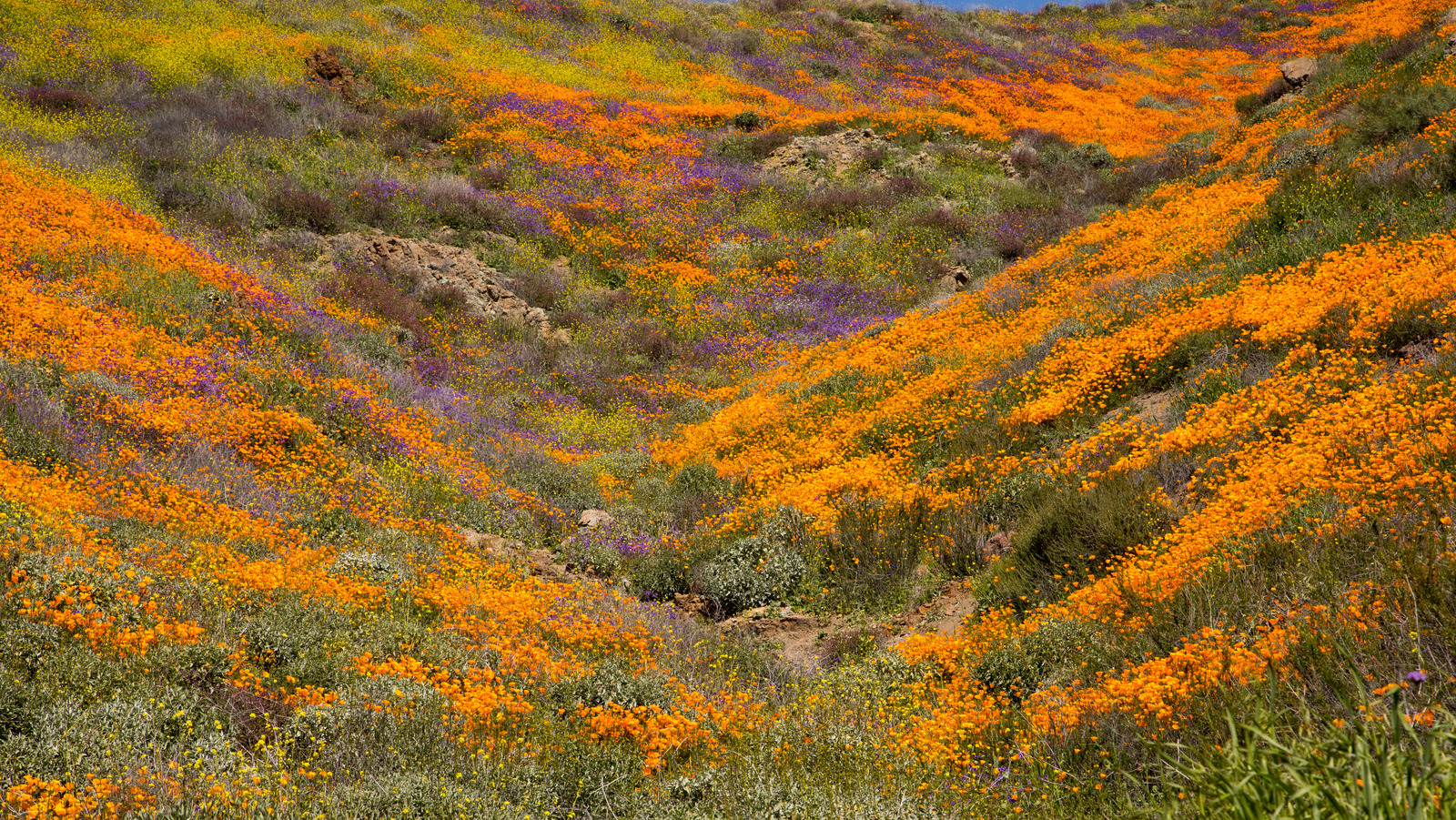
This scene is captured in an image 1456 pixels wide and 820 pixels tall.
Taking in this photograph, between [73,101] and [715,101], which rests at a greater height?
[715,101]

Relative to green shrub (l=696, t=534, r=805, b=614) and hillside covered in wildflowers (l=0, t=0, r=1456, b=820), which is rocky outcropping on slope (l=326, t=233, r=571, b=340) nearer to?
hillside covered in wildflowers (l=0, t=0, r=1456, b=820)

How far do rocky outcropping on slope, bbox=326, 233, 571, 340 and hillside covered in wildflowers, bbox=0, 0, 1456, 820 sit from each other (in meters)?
0.13

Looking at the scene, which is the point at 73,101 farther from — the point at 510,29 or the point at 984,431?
the point at 984,431

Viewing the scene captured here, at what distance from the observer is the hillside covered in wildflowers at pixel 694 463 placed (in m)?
4.06

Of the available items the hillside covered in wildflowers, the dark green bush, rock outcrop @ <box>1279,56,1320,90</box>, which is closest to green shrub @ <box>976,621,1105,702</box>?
the hillside covered in wildflowers

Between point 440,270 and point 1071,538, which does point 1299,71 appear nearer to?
point 1071,538

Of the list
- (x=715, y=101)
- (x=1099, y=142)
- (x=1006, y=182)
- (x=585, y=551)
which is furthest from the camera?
(x=715, y=101)

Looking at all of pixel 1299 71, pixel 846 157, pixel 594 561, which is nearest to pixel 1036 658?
pixel 594 561

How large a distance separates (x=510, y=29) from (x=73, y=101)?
18868mm

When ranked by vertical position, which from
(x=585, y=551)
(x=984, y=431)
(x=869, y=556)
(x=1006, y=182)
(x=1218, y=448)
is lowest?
(x=585, y=551)

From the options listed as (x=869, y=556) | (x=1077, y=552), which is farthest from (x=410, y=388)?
(x=1077, y=552)

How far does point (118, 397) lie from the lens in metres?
8.10

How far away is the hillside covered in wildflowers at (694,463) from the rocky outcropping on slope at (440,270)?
126 mm

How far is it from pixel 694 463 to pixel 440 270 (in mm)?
8368
